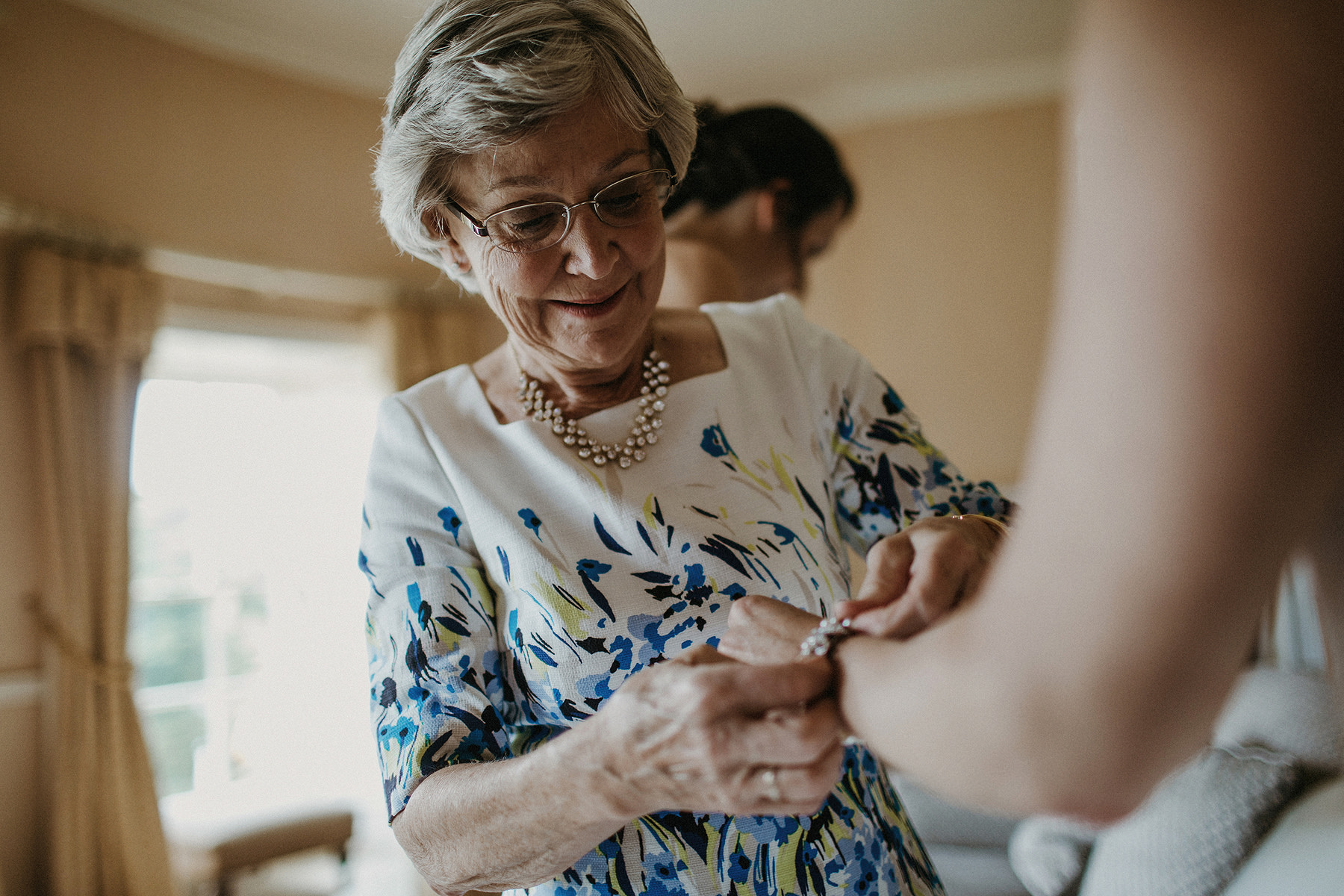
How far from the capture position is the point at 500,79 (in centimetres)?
79

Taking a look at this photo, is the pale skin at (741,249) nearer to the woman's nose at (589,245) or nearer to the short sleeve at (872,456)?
the short sleeve at (872,456)

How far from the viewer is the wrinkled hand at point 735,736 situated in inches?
19.3

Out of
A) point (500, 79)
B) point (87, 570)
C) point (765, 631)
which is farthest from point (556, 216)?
point (87, 570)

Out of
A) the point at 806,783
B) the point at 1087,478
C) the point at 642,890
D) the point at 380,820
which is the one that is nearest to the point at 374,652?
the point at 642,890

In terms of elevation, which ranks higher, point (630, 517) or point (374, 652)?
point (630, 517)

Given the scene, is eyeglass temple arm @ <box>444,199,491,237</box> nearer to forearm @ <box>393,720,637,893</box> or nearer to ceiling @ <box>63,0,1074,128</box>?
forearm @ <box>393,720,637,893</box>

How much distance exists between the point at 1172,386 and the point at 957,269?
15.7 ft

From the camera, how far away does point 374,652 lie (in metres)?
0.87

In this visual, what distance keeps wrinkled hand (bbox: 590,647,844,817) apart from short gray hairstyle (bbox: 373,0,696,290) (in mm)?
546

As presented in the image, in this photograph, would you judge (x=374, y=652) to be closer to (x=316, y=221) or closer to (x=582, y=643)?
(x=582, y=643)

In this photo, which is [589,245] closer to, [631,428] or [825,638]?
[631,428]

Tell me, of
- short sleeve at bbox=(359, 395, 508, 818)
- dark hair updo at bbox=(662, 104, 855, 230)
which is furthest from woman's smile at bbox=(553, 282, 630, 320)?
dark hair updo at bbox=(662, 104, 855, 230)

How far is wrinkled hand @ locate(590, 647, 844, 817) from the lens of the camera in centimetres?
49

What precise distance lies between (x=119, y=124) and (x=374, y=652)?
3759 mm
